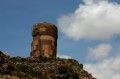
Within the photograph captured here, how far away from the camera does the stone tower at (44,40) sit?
85.3 feet

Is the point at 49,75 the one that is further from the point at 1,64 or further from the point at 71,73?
the point at 1,64

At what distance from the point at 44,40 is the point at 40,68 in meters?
4.12

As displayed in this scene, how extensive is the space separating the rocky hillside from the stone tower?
5.25ft

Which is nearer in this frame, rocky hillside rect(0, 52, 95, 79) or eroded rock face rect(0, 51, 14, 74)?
eroded rock face rect(0, 51, 14, 74)

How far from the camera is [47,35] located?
26375 millimetres

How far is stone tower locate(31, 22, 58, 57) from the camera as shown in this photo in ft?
85.3

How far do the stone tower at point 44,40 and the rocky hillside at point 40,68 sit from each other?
5.25 ft

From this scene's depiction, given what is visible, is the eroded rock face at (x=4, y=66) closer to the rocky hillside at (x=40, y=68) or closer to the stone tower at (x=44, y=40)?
the rocky hillside at (x=40, y=68)

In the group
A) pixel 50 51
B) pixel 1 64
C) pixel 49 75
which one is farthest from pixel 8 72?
pixel 50 51

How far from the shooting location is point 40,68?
883 inches

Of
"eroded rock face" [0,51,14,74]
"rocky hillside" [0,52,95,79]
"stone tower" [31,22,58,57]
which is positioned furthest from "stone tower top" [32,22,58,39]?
"eroded rock face" [0,51,14,74]

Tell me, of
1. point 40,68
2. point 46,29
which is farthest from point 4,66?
point 46,29

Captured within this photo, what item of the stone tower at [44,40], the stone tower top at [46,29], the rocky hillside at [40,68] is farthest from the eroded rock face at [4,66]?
the stone tower top at [46,29]

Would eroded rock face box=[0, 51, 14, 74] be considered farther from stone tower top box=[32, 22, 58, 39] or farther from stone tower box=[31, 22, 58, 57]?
stone tower top box=[32, 22, 58, 39]
